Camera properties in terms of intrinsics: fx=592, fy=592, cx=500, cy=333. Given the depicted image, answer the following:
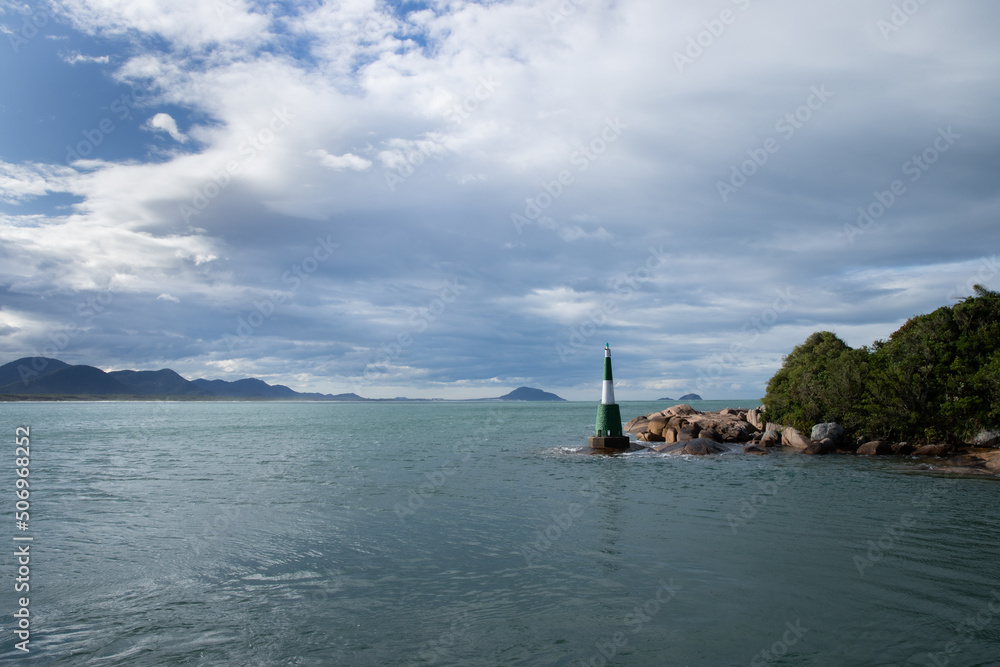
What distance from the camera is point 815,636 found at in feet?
27.1

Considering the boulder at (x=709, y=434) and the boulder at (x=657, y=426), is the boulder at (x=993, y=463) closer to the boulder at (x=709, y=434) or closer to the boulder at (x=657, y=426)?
the boulder at (x=709, y=434)

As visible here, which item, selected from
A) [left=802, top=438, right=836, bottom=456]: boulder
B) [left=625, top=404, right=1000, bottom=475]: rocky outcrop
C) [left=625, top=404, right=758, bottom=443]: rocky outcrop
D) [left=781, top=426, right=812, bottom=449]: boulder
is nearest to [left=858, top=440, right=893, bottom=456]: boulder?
[left=625, top=404, right=1000, bottom=475]: rocky outcrop

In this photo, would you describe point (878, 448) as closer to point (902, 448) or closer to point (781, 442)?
point (902, 448)

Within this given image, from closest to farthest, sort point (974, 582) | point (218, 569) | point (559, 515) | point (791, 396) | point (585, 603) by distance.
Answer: point (585, 603), point (974, 582), point (218, 569), point (559, 515), point (791, 396)

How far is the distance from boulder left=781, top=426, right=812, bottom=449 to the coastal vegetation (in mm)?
1396

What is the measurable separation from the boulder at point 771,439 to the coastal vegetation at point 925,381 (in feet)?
5.41

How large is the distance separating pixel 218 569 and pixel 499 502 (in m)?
9.12

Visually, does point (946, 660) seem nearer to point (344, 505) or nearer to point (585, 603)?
point (585, 603)

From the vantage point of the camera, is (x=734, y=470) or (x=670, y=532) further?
(x=734, y=470)

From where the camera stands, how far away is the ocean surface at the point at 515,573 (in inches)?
317

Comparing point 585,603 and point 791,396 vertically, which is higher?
point 791,396

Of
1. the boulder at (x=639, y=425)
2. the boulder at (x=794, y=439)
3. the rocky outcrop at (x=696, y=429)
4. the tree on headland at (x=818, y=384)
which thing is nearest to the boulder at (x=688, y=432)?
the rocky outcrop at (x=696, y=429)

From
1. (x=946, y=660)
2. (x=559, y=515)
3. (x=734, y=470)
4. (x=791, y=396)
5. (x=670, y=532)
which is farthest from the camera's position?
(x=791, y=396)

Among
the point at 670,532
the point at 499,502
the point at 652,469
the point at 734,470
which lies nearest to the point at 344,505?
the point at 499,502
